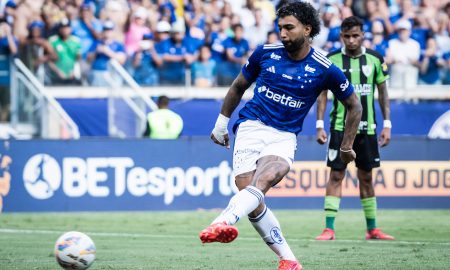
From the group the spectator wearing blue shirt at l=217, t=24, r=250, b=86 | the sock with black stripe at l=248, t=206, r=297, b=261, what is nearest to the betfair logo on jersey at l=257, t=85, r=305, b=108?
the sock with black stripe at l=248, t=206, r=297, b=261

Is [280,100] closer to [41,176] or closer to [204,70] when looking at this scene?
[41,176]

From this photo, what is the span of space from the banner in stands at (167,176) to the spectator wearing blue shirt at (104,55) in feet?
8.58

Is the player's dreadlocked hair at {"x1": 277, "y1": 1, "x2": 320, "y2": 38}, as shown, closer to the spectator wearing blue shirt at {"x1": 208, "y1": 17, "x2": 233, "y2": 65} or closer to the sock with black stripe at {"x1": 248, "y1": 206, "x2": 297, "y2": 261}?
the sock with black stripe at {"x1": 248, "y1": 206, "x2": 297, "y2": 261}

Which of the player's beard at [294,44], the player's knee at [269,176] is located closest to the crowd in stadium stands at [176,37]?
the player's beard at [294,44]

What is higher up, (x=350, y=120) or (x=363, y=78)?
(x=363, y=78)

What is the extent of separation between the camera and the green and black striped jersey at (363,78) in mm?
12234

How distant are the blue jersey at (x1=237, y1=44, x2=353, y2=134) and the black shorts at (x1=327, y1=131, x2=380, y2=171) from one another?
134 inches

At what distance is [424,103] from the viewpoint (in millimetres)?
20188

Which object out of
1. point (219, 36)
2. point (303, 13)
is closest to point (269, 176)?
point (303, 13)

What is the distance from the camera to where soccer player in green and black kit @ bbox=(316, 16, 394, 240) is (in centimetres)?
1216

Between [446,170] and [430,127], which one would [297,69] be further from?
[430,127]

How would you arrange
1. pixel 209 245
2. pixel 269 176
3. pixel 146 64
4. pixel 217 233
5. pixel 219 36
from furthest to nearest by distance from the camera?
pixel 219 36
pixel 146 64
pixel 209 245
pixel 269 176
pixel 217 233

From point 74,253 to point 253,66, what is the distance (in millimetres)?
2333

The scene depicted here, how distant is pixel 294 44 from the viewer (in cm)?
854
